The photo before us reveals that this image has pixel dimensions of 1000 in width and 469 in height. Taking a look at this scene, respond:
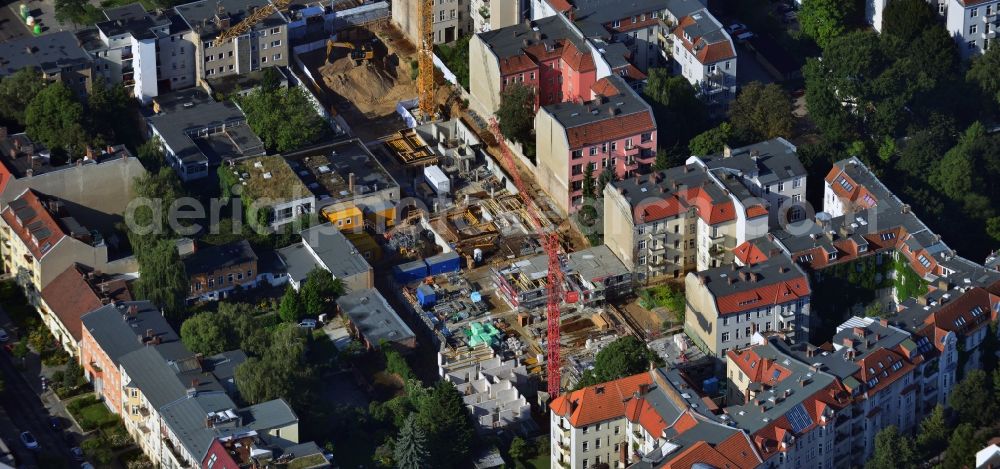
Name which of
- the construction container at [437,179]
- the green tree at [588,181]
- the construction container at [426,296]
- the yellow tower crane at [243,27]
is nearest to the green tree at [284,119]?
the yellow tower crane at [243,27]

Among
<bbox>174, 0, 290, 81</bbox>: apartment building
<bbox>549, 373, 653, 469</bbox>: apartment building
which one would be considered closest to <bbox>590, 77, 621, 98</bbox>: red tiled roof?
<bbox>174, 0, 290, 81</bbox>: apartment building

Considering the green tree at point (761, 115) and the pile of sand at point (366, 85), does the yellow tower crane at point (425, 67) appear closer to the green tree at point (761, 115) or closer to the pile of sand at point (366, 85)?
the pile of sand at point (366, 85)

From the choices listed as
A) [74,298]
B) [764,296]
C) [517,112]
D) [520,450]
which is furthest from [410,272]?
[764,296]

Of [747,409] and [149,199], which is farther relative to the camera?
[149,199]

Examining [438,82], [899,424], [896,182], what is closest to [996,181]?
[896,182]

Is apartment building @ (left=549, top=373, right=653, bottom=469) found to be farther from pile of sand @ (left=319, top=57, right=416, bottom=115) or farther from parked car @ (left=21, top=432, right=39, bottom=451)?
pile of sand @ (left=319, top=57, right=416, bottom=115)

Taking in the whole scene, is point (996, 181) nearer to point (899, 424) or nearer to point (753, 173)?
point (753, 173)
